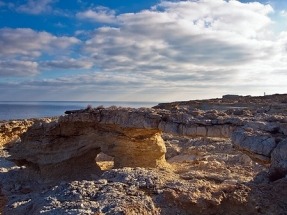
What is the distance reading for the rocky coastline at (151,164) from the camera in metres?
7.95

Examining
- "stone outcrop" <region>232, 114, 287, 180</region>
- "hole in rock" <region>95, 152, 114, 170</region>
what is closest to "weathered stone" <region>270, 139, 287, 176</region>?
"stone outcrop" <region>232, 114, 287, 180</region>

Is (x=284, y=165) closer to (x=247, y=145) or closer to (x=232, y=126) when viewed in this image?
(x=247, y=145)

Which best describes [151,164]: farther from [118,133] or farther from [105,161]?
[105,161]

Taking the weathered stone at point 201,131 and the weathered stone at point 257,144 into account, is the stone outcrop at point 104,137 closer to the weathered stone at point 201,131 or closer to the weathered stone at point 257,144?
the weathered stone at point 201,131

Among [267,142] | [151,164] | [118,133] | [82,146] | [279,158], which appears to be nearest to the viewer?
[279,158]

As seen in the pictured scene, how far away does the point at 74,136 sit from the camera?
18031 mm

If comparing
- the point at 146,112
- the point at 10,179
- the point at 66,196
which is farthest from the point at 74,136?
the point at 66,196

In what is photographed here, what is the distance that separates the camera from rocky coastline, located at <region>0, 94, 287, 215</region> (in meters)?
7.95

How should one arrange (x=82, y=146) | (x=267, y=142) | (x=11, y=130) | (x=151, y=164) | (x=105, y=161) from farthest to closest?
(x=11, y=130), (x=105, y=161), (x=82, y=146), (x=151, y=164), (x=267, y=142)

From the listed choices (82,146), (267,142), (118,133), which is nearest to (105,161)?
(82,146)

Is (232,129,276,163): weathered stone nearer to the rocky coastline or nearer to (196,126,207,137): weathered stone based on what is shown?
the rocky coastline

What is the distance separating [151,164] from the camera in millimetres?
16391

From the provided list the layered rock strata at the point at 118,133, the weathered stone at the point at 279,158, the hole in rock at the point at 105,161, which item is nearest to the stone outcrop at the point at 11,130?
the hole in rock at the point at 105,161

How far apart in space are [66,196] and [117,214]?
5.27 feet
